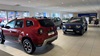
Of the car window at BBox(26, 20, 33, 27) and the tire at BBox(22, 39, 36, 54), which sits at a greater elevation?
the car window at BBox(26, 20, 33, 27)

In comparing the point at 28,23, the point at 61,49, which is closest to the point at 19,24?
the point at 28,23

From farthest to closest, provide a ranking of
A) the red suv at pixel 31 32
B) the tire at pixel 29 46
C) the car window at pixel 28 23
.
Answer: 1. the car window at pixel 28 23
2. the tire at pixel 29 46
3. the red suv at pixel 31 32

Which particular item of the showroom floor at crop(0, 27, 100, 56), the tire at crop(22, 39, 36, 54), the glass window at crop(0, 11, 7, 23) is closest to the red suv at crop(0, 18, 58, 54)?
the tire at crop(22, 39, 36, 54)

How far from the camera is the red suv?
423cm

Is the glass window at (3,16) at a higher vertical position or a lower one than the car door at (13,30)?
higher

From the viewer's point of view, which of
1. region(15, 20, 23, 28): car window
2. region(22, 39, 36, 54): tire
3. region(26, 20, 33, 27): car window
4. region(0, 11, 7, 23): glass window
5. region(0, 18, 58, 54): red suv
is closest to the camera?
region(0, 18, 58, 54): red suv

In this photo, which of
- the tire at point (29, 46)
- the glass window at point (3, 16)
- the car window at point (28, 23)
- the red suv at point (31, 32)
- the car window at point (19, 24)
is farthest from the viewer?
the glass window at point (3, 16)

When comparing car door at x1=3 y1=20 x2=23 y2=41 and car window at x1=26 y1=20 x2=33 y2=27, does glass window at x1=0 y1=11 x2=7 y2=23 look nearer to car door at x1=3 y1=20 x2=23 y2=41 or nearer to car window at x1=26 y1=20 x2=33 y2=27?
car door at x1=3 y1=20 x2=23 y2=41

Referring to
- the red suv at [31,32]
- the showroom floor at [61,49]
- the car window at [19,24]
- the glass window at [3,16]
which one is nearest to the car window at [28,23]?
the red suv at [31,32]

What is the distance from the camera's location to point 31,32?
14.1 ft

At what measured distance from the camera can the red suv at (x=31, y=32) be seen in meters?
4.23

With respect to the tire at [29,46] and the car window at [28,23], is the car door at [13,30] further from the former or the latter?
the tire at [29,46]

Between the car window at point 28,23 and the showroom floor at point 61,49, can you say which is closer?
the showroom floor at point 61,49

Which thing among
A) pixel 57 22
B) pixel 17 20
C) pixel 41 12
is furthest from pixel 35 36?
pixel 41 12
